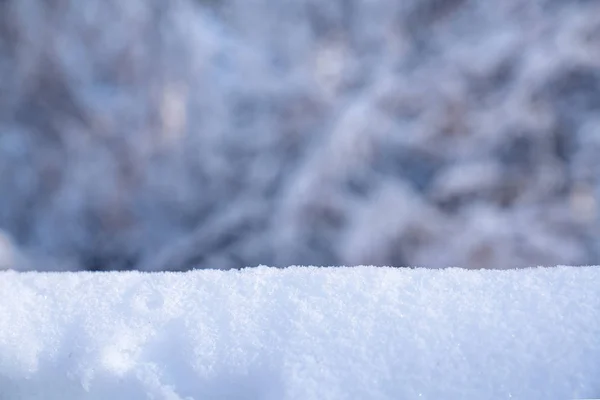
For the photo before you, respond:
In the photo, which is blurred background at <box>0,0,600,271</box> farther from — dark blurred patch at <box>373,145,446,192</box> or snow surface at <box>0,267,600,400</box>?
snow surface at <box>0,267,600,400</box>

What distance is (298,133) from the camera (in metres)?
1.46

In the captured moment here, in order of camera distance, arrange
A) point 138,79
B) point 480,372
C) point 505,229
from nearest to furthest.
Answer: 1. point 480,372
2. point 505,229
3. point 138,79

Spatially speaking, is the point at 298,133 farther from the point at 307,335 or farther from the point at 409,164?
the point at 307,335

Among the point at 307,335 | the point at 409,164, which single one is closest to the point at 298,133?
the point at 409,164

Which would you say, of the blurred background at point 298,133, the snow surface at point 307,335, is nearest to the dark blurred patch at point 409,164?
the blurred background at point 298,133

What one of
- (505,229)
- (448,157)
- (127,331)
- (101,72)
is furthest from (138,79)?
(127,331)

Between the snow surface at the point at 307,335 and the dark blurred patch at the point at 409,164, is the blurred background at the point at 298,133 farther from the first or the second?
the snow surface at the point at 307,335

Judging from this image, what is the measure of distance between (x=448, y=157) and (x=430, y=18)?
0.29 metres

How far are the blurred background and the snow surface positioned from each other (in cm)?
104

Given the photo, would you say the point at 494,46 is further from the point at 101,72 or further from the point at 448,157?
the point at 101,72

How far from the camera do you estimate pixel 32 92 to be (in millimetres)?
1482

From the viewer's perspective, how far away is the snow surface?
0.27 metres

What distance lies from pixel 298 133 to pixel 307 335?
1173 millimetres

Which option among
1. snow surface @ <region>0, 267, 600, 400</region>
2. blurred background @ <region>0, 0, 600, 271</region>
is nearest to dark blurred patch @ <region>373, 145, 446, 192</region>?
blurred background @ <region>0, 0, 600, 271</region>
